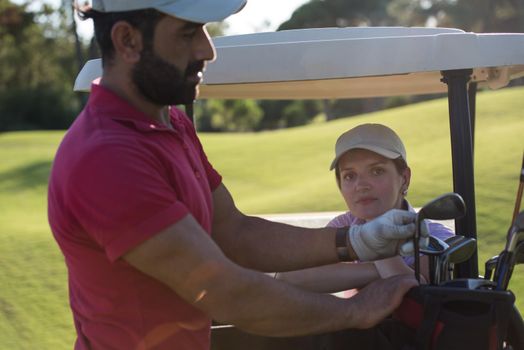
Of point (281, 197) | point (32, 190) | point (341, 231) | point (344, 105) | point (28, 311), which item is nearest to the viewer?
point (341, 231)

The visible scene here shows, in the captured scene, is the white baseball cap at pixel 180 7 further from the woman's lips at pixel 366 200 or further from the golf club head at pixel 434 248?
the woman's lips at pixel 366 200

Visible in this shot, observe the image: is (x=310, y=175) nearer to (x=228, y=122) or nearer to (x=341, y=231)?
(x=341, y=231)

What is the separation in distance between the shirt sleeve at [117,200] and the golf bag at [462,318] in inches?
25.6

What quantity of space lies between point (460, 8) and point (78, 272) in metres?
43.8

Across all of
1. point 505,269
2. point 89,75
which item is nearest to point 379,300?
point 505,269

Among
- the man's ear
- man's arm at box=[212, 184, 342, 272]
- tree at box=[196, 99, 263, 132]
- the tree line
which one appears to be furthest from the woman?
tree at box=[196, 99, 263, 132]

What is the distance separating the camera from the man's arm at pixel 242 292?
178 centimetres

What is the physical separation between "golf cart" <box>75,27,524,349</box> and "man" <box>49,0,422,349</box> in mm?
238

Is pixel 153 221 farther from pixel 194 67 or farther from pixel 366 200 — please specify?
pixel 366 200

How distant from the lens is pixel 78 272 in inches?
76.5

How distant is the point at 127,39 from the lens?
1.93 meters

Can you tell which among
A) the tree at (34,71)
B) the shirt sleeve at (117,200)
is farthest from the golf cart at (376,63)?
the tree at (34,71)

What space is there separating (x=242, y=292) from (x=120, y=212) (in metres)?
0.35

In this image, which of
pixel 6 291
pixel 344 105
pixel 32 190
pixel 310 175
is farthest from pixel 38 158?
pixel 344 105
